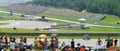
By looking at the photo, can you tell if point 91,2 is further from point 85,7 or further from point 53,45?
point 53,45

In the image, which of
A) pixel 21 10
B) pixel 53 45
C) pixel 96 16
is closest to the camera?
pixel 53 45

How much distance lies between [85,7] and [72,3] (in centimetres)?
821

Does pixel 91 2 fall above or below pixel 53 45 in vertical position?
below

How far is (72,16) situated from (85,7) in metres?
13.8

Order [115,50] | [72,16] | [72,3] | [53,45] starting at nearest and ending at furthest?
[115,50] → [53,45] → [72,16] → [72,3]

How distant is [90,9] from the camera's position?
118812 millimetres

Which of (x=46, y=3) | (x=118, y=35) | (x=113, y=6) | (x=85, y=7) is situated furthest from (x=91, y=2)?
(x=118, y=35)

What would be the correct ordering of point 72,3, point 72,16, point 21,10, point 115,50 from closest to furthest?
point 115,50, point 72,16, point 72,3, point 21,10

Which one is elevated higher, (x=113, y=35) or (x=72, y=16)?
(x=113, y=35)

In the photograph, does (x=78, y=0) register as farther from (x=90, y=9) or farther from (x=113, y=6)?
(x=113, y=6)

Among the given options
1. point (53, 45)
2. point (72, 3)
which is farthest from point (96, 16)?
point (53, 45)

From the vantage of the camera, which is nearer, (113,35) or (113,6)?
(113,35)

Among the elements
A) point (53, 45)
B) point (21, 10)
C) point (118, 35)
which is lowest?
point (21, 10)

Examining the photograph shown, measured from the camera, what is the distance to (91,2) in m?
Result: 122
